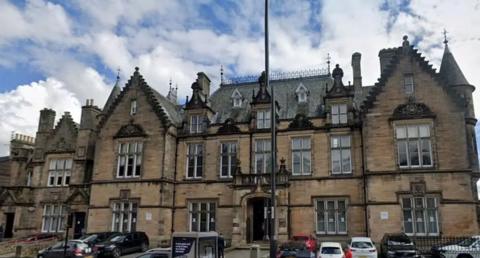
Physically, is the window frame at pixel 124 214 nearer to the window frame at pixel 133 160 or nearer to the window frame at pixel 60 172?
the window frame at pixel 133 160

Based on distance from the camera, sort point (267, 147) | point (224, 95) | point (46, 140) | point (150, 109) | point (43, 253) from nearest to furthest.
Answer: point (43, 253)
point (267, 147)
point (150, 109)
point (224, 95)
point (46, 140)

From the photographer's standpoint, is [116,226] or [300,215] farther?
[116,226]

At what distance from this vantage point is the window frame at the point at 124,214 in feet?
110

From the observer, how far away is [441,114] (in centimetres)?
2892

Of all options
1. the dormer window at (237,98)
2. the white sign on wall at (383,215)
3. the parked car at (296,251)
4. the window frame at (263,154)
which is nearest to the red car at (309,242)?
the parked car at (296,251)

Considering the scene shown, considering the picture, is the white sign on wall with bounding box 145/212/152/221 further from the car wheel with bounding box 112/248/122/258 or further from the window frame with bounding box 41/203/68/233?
the window frame with bounding box 41/203/68/233

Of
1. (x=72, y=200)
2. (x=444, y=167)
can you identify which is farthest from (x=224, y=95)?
(x=444, y=167)

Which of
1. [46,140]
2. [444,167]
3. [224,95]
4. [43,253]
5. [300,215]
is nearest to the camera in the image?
[43,253]

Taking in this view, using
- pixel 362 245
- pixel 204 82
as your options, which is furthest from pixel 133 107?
pixel 362 245

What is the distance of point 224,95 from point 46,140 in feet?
59.1

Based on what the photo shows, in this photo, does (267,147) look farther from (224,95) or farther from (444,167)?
(444,167)

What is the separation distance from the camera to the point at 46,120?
42.7 m

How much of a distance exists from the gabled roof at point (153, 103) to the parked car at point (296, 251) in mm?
15523

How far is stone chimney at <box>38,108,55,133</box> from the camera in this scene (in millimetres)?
42425
